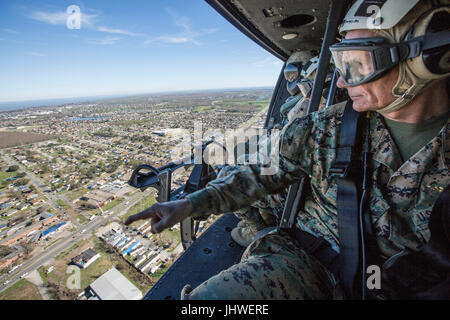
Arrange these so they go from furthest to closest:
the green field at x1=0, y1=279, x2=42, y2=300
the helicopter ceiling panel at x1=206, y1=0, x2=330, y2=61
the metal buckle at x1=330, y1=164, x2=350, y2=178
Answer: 1. the green field at x1=0, y1=279, x2=42, y2=300
2. the helicopter ceiling panel at x1=206, y1=0, x2=330, y2=61
3. the metal buckle at x1=330, y1=164, x2=350, y2=178

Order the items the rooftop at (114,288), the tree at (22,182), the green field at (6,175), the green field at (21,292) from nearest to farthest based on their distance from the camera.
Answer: the rooftop at (114,288) < the green field at (21,292) < the tree at (22,182) < the green field at (6,175)

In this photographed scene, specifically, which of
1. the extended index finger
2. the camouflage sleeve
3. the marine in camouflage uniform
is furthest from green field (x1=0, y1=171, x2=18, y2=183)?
the camouflage sleeve

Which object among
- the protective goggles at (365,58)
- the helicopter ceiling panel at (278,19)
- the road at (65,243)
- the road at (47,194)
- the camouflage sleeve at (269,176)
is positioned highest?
the helicopter ceiling panel at (278,19)

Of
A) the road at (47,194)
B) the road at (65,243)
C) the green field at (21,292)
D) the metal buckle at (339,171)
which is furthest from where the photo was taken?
the road at (47,194)

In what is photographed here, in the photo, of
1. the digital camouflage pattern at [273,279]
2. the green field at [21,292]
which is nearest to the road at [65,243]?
the green field at [21,292]

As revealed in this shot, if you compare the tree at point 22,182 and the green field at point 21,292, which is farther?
the tree at point 22,182

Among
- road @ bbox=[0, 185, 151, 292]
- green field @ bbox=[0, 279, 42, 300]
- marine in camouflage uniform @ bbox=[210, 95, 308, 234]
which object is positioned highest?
marine in camouflage uniform @ bbox=[210, 95, 308, 234]

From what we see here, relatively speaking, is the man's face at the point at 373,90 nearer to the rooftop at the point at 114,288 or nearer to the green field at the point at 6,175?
the rooftop at the point at 114,288

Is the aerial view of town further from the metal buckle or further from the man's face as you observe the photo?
the man's face

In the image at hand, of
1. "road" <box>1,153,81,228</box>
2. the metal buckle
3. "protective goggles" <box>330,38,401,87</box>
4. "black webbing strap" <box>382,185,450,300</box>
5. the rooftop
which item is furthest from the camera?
"road" <box>1,153,81,228</box>
